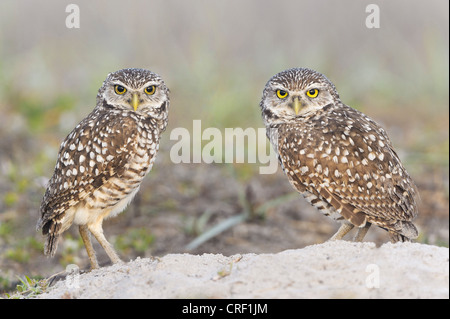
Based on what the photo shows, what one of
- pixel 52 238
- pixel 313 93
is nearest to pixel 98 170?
pixel 52 238

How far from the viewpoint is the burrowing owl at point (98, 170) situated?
494 centimetres

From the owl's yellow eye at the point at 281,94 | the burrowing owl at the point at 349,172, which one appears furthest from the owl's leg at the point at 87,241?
the owl's yellow eye at the point at 281,94

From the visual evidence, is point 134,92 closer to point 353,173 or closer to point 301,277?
point 353,173

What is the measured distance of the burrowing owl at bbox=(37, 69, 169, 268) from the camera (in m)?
4.94

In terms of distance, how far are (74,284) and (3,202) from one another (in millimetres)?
3624

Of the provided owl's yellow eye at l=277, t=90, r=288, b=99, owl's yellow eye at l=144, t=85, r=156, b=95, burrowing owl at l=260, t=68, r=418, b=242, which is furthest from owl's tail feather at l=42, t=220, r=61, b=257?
owl's yellow eye at l=277, t=90, r=288, b=99

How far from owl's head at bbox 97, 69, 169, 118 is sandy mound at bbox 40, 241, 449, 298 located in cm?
163

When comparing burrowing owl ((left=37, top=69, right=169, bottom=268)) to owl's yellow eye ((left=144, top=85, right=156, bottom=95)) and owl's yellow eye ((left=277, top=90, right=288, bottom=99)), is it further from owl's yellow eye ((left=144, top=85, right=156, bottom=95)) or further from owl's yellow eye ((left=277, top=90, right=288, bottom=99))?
owl's yellow eye ((left=277, top=90, right=288, bottom=99))

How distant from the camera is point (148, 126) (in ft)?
17.2

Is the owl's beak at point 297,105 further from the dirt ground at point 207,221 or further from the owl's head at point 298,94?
the dirt ground at point 207,221

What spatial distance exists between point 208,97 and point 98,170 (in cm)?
391

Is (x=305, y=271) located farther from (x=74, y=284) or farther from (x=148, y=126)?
(x=148, y=126)

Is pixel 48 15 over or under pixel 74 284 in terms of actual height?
over
